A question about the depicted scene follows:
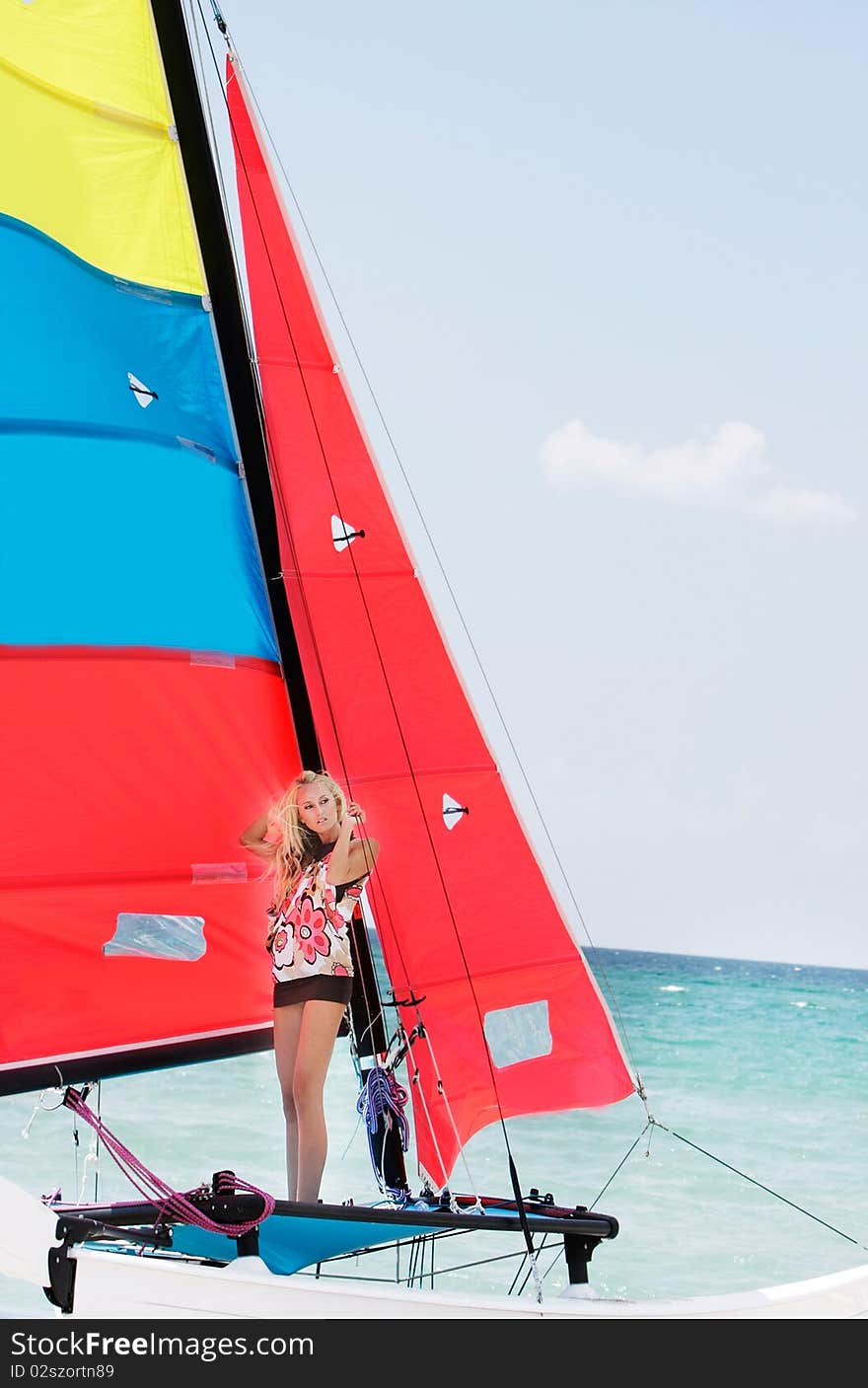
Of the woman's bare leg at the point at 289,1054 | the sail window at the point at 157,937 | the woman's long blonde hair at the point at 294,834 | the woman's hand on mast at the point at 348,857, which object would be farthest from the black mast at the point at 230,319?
the woman's bare leg at the point at 289,1054

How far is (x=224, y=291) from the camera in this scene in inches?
151

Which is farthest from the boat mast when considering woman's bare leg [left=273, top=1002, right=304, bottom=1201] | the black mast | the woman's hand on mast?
woman's bare leg [left=273, top=1002, right=304, bottom=1201]

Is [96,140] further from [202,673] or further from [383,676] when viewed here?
[383,676]

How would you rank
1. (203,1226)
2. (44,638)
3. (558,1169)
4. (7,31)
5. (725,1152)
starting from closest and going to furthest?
(203,1226), (44,638), (7,31), (558,1169), (725,1152)

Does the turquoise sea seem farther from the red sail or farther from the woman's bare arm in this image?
the woman's bare arm

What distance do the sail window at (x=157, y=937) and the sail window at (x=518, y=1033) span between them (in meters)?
0.82

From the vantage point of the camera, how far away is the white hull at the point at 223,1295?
2588mm

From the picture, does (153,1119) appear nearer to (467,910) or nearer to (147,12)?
(467,910)

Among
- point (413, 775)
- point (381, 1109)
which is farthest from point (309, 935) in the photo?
point (413, 775)

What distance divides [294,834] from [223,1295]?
116cm

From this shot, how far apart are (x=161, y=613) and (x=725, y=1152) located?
8134 millimetres

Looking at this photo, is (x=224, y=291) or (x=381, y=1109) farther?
(x=224, y=291)
